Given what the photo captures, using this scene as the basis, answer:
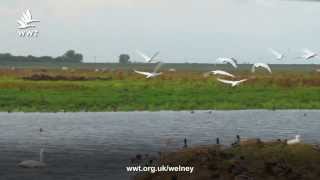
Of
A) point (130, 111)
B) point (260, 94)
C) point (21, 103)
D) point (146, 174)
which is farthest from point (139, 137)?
point (260, 94)

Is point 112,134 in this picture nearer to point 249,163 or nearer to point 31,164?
point 31,164

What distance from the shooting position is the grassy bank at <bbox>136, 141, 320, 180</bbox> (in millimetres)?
17516

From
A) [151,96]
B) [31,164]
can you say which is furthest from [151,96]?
[31,164]

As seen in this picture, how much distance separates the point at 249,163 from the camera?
59.4ft

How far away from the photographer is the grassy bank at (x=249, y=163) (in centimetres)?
1752

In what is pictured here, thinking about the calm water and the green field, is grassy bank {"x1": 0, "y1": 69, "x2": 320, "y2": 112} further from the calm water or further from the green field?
the calm water

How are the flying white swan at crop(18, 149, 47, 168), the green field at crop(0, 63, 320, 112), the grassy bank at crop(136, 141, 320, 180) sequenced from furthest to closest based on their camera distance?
1. the green field at crop(0, 63, 320, 112)
2. the flying white swan at crop(18, 149, 47, 168)
3. the grassy bank at crop(136, 141, 320, 180)

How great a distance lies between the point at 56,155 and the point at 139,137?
801 cm

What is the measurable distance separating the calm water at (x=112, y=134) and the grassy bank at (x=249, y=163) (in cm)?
382

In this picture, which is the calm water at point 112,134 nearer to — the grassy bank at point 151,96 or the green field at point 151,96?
the green field at point 151,96

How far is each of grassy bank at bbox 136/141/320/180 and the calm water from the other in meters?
3.82

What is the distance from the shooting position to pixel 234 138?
117 ft

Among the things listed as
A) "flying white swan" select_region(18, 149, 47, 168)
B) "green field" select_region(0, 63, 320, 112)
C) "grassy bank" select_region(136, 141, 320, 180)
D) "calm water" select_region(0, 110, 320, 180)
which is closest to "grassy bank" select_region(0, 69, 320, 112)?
"green field" select_region(0, 63, 320, 112)

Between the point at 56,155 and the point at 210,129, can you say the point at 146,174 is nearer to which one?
the point at 56,155
